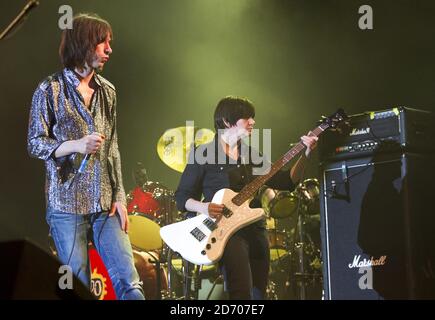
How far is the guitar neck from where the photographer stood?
15.6 feet

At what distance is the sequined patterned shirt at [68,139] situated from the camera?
3881 mm

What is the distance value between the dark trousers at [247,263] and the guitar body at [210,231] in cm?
6

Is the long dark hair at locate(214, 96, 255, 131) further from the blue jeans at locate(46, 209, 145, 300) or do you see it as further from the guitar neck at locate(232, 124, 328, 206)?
the blue jeans at locate(46, 209, 145, 300)

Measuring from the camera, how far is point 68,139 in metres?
4.01

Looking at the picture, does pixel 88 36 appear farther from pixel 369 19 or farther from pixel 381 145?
pixel 369 19

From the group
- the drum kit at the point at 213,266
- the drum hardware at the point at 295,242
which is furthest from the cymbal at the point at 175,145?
the drum hardware at the point at 295,242

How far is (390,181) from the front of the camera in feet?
15.2

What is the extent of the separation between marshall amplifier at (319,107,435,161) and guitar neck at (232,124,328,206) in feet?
0.76

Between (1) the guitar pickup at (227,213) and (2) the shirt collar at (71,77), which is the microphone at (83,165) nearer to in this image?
(2) the shirt collar at (71,77)

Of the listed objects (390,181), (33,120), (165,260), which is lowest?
(165,260)

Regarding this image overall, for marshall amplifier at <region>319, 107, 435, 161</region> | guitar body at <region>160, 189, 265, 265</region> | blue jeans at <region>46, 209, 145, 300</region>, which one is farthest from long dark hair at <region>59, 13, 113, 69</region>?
marshall amplifier at <region>319, 107, 435, 161</region>
